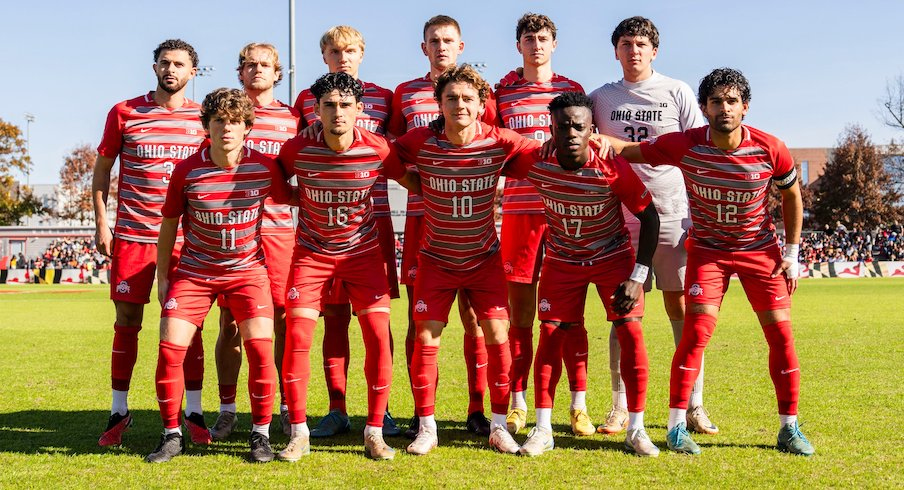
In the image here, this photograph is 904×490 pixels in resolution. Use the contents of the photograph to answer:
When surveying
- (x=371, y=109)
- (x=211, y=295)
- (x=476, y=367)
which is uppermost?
(x=371, y=109)

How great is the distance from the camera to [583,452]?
16.3 feet

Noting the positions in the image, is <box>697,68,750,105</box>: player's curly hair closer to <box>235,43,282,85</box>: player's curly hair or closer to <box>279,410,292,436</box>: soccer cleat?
<box>235,43,282,85</box>: player's curly hair

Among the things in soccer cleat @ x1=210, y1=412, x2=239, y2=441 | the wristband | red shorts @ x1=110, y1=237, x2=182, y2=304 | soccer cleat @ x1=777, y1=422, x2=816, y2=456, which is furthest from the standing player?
red shorts @ x1=110, y1=237, x2=182, y2=304

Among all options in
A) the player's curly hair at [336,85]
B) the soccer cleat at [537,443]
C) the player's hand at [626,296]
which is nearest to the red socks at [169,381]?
the player's curly hair at [336,85]

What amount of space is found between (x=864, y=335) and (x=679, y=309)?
6510 mm

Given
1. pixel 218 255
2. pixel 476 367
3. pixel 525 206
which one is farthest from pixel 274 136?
pixel 476 367

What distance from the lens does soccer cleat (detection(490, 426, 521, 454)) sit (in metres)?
4.96

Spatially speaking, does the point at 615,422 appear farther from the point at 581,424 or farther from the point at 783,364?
the point at 783,364

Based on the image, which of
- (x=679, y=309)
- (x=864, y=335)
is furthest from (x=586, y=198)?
(x=864, y=335)

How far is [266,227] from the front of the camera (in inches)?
231

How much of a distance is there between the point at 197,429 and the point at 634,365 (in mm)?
2939

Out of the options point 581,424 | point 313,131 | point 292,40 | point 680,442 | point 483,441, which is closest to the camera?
point 680,442

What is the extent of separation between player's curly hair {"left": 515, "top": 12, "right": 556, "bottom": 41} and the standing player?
527 millimetres

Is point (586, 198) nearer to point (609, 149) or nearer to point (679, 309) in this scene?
point (609, 149)
